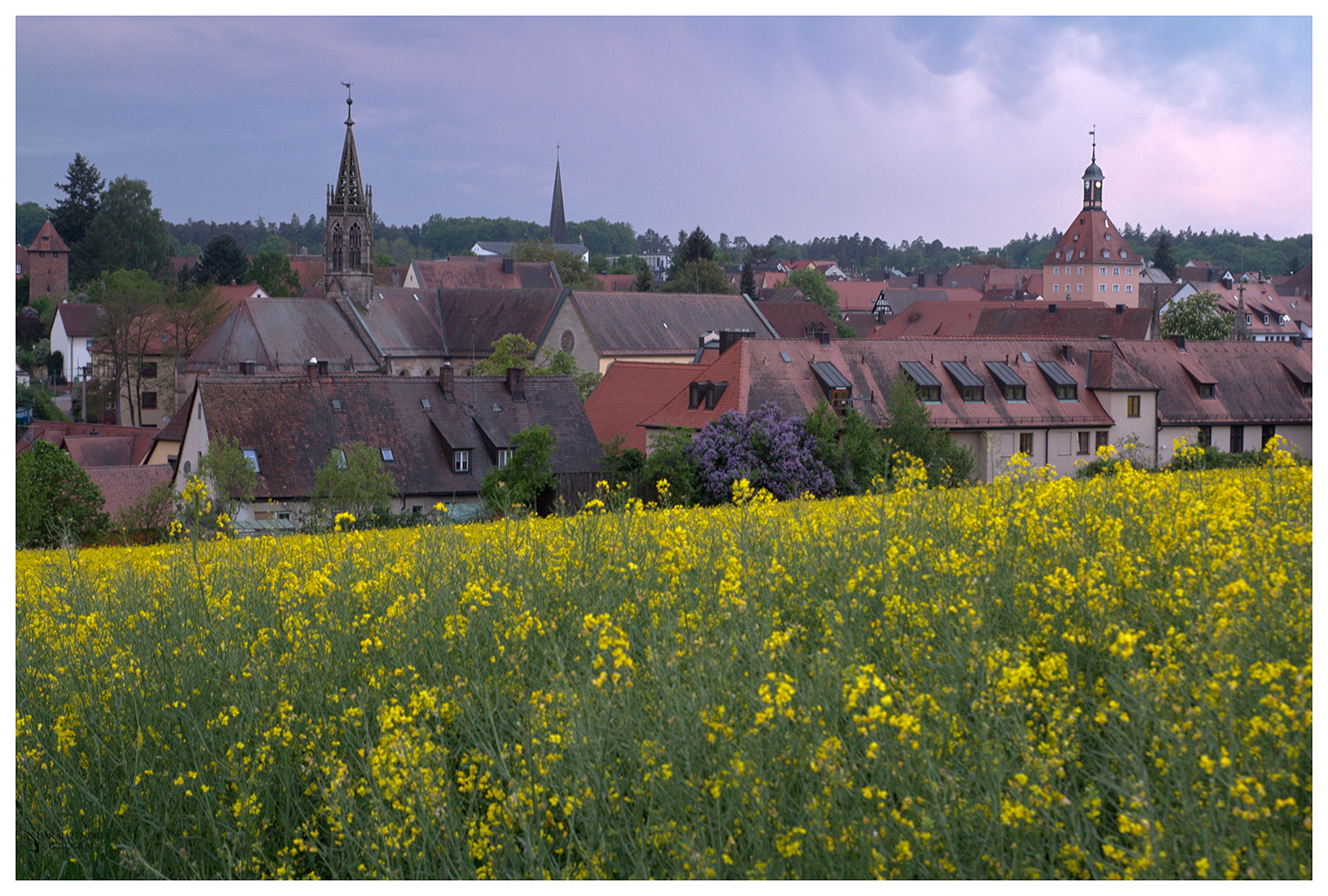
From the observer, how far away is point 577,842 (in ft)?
11.6

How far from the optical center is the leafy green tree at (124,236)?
100938 mm

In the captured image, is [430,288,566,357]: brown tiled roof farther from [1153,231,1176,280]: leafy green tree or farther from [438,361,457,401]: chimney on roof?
[1153,231,1176,280]: leafy green tree

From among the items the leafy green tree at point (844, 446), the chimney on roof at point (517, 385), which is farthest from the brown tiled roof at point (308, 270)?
the leafy green tree at point (844, 446)

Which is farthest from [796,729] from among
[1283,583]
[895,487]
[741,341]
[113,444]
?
[113,444]

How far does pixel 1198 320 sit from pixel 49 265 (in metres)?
87.5

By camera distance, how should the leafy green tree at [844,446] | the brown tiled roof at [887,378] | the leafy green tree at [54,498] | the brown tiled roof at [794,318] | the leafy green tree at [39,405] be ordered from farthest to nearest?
the brown tiled roof at [794,318] → the leafy green tree at [39,405] → the brown tiled roof at [887,378] → the leafy green tree at [844,446] → the leafy green tree at [54,498]

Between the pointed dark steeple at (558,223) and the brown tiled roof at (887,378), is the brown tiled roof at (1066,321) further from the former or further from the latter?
the pointed dark steeple at (558,223)

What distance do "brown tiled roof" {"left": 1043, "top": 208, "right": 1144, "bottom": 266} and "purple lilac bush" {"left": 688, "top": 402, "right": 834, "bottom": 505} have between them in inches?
4136

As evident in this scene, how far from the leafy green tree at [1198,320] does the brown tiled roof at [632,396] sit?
109 feet

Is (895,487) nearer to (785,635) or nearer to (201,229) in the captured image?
(785,635)

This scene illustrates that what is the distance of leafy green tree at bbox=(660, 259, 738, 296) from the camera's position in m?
91.6

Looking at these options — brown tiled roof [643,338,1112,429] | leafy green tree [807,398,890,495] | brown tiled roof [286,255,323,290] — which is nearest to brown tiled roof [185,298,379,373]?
brown tiled roof [643,338,1112,429]

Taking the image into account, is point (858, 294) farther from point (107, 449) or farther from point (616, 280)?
point (107, 449)

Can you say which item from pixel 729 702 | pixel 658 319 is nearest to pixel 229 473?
pixel 729 702
